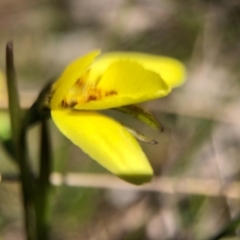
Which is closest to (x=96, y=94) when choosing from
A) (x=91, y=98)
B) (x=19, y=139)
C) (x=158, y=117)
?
(x=91, y=98)

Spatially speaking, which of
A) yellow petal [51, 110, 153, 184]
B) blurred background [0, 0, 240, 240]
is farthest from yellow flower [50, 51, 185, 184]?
blurred background [0, 0, 240, 240]

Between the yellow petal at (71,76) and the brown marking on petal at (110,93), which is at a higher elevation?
the yellow petal at (71,76)

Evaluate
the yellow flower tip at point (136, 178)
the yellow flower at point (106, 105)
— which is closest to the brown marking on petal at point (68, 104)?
the yellow flower at point (106, 105)

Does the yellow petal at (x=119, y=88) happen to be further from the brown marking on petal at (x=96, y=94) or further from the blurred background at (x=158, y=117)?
the blurred background at (x=158, y=117)

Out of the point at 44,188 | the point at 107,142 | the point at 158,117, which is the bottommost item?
the point at 158,117

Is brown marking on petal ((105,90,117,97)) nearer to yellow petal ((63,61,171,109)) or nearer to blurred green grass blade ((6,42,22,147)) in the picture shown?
yellow petal ((63,61,171,109))

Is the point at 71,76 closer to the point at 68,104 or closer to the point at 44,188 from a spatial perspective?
the point at 68,104
